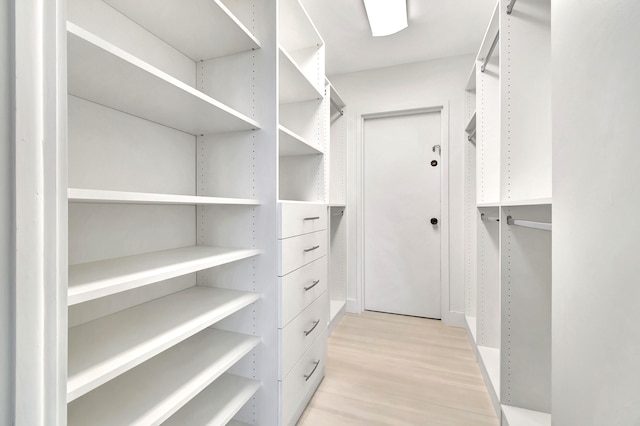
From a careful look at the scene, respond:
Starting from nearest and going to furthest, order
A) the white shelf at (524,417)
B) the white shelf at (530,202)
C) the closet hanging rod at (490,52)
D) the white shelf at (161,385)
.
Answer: the white shelf at (161,385)
the white shelf at (530,202)
the white shelf at (524,417)
the closet hanging rod at (490,52)

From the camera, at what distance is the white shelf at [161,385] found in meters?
0.77

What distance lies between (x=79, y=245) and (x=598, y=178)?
1340 mm

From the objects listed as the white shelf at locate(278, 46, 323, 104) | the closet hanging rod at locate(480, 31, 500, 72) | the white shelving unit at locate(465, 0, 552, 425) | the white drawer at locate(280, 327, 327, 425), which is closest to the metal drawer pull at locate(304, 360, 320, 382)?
the white drawer at locate(280, 327, 327, 425)

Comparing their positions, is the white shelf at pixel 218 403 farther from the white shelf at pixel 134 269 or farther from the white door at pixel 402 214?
the white door at pixel 402 214

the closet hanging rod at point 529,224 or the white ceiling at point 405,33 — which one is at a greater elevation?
the white ceiling at point 405,33

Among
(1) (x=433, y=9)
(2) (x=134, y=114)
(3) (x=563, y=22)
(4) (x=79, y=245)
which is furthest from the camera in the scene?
(1) (x=433, y=9)

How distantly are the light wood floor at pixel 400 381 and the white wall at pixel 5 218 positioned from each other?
1322 millimetres

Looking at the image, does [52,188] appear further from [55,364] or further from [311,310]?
[311,310]

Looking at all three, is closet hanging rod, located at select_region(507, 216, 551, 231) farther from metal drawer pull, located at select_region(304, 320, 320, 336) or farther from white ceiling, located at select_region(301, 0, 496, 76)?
white ceiling, located at select_region(301, 0, 496, 76)

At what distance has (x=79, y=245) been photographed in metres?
0.91

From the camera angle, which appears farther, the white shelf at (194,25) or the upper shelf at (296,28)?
the upper shelf at (296,28)

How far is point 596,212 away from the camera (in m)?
0.46

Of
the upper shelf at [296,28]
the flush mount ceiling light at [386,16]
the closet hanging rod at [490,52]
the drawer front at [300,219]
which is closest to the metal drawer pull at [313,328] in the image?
the drawer front at [300,219]

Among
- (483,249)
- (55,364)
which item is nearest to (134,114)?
(55,364)
